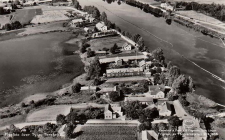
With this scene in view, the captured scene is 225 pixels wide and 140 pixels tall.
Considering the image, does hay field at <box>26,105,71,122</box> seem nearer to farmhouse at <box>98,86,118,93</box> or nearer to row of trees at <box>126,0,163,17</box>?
farmhouse at <box>98,86,118,93</box>

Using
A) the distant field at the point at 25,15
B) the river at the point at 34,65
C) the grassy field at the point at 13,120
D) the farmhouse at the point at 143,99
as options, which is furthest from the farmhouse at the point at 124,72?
the distant field at the point at 25,15

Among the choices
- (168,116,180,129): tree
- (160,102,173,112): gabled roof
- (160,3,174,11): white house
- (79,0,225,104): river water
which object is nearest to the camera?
(168,116,180,129): tree

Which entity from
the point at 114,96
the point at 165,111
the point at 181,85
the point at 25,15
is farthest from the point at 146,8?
the point at 165,111

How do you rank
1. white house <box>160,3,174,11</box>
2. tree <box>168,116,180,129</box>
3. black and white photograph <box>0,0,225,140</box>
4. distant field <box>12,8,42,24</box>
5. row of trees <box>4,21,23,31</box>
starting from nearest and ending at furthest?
tree <box>168,116,180,129</box>
black and white photograph <box>0,0,225,140</box>
row of trees <box>4,21,23,31</box>
distant field <box>12,8,42,24</box>
white house <box>160,3,174,11</box>

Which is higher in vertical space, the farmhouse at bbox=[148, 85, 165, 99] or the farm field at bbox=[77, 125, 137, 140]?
the farmhouse at bbox=[148, 85, 165, 99]

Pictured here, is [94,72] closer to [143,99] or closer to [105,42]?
[143,99]

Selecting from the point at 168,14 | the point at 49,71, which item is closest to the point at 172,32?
A: the point at 168,14

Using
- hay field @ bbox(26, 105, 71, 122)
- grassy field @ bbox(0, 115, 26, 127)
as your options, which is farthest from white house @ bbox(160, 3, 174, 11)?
grassy field @ bbox(0, 115, 26, 127)
